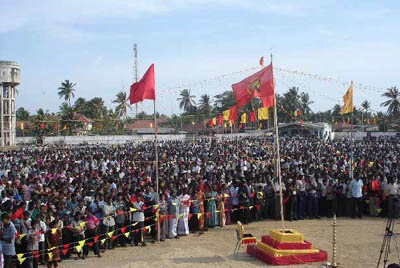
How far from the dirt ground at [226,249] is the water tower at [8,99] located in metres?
51.8

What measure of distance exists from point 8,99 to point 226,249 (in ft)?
185

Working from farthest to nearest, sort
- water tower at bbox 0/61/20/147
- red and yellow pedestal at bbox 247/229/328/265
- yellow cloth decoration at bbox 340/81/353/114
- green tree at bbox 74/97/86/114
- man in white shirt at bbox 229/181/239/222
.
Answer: green tree at bbox 74/97/86/114
water tower at bbox 0/61/20/147
yellow cloth decoration at bbox 340/81/353/114
man in white shirt at bbox 229/181/239/222
red and yellow pedestal at bbox 247/229/328/265

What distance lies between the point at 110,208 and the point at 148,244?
1.75 metres

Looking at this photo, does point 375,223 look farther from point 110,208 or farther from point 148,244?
point 110,208

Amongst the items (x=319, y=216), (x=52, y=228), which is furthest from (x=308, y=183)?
(x=52, y=228)

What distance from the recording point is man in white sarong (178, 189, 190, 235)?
45.0 feet

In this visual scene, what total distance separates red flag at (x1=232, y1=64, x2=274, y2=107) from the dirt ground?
14.3 ft

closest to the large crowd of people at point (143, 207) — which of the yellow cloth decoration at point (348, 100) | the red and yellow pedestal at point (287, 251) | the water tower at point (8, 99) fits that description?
the red and yellow pedestal at point (287, 251)

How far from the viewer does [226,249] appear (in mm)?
12062

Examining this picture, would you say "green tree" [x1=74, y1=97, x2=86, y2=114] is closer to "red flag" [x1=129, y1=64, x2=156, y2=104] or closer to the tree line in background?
the tree line in background

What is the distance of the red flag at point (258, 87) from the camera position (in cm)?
1189

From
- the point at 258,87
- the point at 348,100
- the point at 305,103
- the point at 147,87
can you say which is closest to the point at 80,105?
the point at 305,103

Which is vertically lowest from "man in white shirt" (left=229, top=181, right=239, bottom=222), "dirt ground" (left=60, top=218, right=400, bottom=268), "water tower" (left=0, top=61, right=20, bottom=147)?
"dirt ground" (left=60, top=218, right=400, bottom=268)

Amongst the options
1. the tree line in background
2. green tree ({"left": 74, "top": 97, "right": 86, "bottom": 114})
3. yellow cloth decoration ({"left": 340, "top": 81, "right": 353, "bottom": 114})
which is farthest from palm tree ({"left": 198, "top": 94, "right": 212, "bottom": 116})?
→ yellow cloth decoration ({"left": 340, "top": 81, "right": 353, "bottom": 114})
